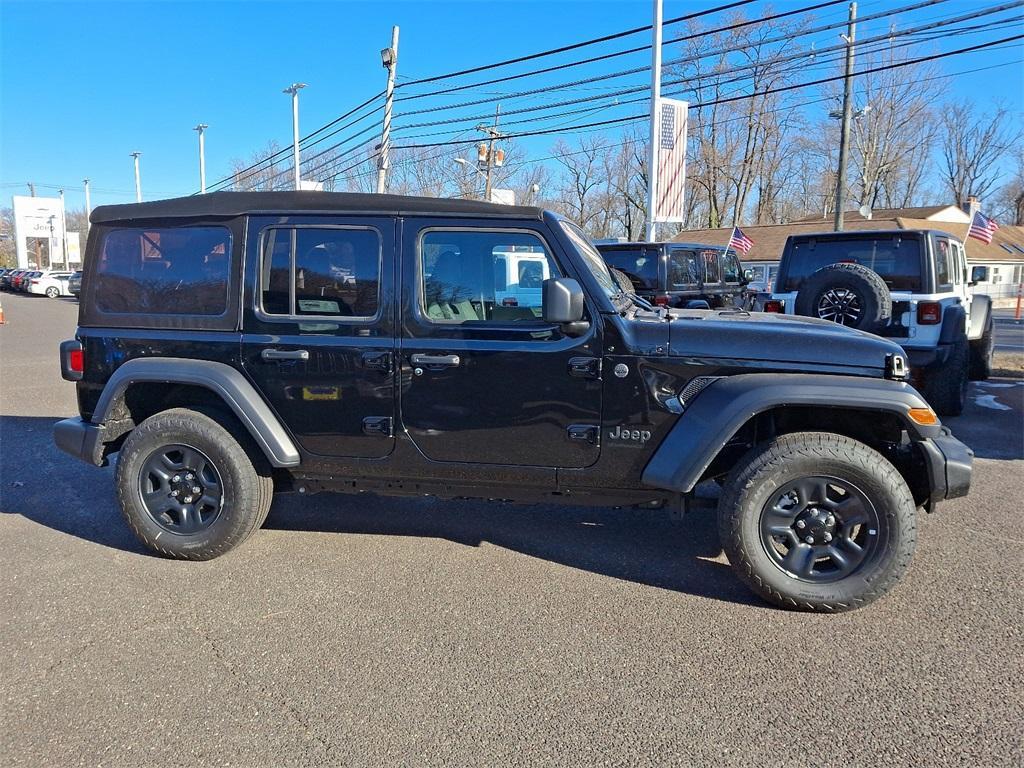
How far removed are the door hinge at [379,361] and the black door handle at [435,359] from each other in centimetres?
13

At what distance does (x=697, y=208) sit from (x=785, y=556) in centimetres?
5437

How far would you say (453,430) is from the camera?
369 centimetres

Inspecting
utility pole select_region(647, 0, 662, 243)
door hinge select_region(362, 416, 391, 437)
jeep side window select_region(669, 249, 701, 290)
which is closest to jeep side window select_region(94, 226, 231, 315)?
door hinge select_region(362, 416, 391, 437)

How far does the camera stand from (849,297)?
21.1ft

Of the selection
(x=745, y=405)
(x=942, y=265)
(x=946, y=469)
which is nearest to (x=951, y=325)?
(x=942, y=265)

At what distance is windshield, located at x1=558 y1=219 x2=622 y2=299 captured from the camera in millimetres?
3648

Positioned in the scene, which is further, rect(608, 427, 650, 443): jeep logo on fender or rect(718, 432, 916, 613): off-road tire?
rect(608, 427, 650, 443): jeep logo on fender

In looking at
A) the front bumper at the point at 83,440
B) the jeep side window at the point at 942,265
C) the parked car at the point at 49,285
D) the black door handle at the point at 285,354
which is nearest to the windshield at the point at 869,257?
the jeep side window at the point at 942,265

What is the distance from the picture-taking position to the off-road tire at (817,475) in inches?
131

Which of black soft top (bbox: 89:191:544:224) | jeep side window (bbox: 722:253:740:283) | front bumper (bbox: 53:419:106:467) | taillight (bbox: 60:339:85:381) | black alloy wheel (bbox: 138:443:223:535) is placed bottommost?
black alloy wheel (bbox: 138:443:223:535)

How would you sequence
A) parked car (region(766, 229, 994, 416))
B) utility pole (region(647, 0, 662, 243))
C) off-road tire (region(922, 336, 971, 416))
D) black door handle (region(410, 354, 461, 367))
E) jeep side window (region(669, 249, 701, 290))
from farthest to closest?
1. utility pole (region(647, 0, 662, 243))
2. jeep side window (region(669, 249, 701, 290))
3. off-road tire (region(922, 336, 971, 416))
4. parked car (region(766, 229, 994, 416))
5. black door handle (region(410, 354, 461, 367))

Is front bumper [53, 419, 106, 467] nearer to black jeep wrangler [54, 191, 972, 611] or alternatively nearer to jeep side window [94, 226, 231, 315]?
black jeep wrangler [54, 191, 972, 611]

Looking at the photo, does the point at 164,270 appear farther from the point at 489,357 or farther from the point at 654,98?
the point at 654,98

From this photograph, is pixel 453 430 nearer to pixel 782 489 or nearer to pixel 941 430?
pixel 782 489
